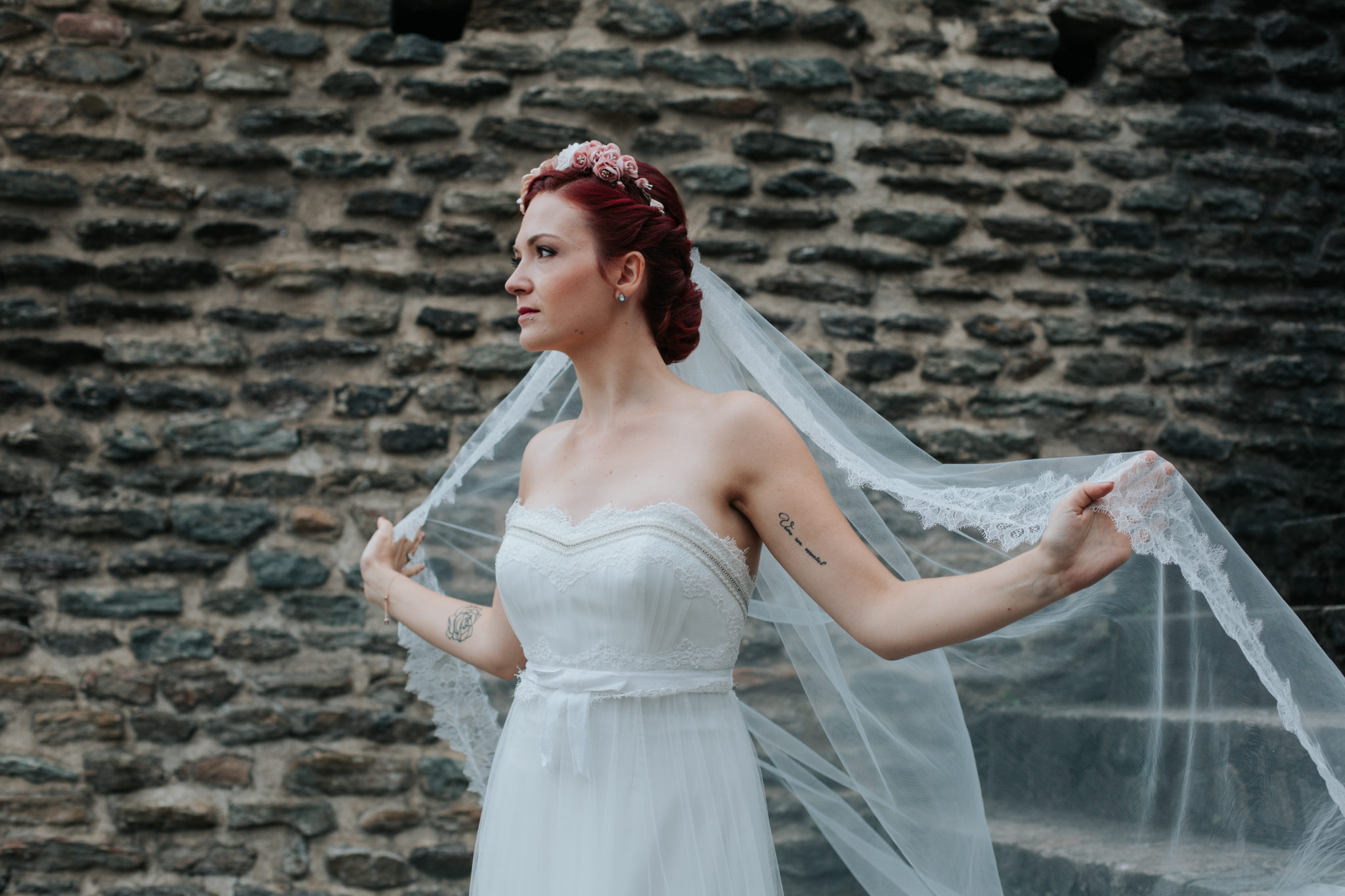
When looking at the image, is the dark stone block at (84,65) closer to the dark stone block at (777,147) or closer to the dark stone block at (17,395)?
the dark stone block at (17,395)

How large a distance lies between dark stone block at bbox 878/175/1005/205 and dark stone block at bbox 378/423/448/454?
2020 mm

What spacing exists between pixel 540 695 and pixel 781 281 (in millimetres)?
2413

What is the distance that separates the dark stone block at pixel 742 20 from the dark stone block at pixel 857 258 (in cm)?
90

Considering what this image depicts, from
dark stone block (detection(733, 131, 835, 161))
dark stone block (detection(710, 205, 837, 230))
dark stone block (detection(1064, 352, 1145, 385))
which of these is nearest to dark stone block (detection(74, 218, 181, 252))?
dark stone block (detection(710, 205, 837, 230))

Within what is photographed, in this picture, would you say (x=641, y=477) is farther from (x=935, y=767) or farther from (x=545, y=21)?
(x=545, y=21)

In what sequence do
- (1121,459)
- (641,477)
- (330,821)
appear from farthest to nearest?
1. (330,821)
2. (641,477)
3. (1121,459)

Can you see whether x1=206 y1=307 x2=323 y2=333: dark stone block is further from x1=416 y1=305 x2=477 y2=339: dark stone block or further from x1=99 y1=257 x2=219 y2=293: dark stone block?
x1=416 y1=305 x2=477 y2=339: dark stone block

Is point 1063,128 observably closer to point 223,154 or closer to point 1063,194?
point 1063,194

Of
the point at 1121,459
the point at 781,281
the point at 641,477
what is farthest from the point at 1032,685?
the point at 781,281

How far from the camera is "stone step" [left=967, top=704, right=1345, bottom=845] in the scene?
1.71 metres

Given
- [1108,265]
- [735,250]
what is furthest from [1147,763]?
[1108,265]

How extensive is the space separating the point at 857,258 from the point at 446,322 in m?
1.63

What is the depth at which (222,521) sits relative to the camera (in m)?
3.55

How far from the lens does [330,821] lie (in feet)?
11.3
